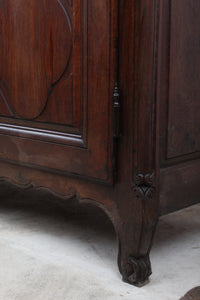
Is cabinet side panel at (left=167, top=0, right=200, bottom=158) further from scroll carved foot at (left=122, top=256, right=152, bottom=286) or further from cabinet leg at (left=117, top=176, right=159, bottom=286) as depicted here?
scroll carved foot at (left=122, top=256, right=152, bottom=286)

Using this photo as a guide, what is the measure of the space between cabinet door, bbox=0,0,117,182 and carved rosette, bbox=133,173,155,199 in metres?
0.07

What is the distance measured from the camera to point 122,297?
96 centimetres

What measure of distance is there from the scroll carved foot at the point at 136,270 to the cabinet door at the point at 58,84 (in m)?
0.19

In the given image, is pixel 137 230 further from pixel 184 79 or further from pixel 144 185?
pixel 184 79

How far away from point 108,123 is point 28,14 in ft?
1.25

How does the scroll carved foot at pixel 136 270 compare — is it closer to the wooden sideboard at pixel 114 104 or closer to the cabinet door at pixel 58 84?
the wooden sideboard at pixel 114 104

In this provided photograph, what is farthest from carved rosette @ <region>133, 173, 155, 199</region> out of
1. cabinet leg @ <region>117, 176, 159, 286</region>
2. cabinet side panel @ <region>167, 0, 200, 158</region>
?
cabinet side panel @ <region>167, 0, 200, 158</region>

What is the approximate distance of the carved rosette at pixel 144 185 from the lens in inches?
38.9

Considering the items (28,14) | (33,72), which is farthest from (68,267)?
(28,14)

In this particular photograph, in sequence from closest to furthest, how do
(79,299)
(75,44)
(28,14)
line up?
1. (79,299)
2. (75,44)
3. (28,14)

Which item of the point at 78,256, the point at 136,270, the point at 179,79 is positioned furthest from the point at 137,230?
the point at 179,79

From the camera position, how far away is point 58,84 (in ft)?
3.76

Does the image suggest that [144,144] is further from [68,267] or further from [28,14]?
[28,14]

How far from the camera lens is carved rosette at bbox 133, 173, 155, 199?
987 mm
